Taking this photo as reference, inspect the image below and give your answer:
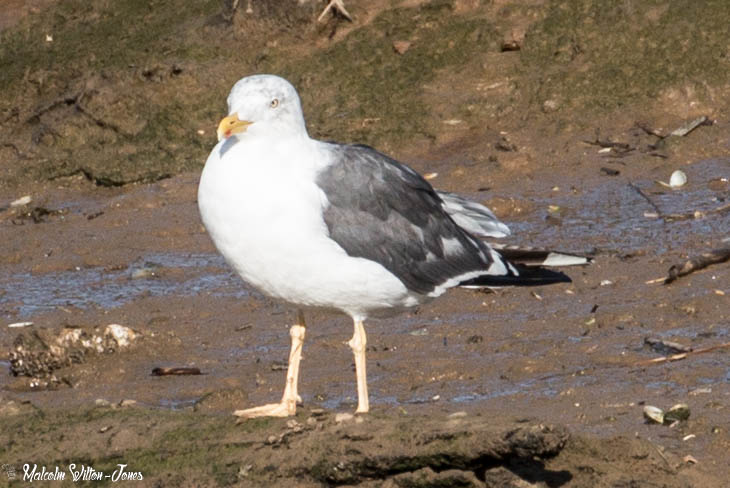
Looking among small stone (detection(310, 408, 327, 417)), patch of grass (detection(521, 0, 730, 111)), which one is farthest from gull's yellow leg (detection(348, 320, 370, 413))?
patch of grass (detection(521, 0, 730, 111))

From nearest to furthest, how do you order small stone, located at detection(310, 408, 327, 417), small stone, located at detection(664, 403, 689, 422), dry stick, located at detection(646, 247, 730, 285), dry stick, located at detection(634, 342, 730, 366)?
small stone, located at detection(310, 408, 327, 417) → small stone, located at detection(664, 403, 689, 422) → dry stick, located at detection(634, 342, 730, 366) → dry stick, located at detection(646, 247, 730, 285)

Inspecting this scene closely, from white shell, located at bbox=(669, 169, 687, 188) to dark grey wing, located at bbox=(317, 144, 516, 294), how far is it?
3.90 meters

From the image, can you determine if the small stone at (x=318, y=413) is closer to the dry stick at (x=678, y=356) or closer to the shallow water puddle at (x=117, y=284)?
the dry stick at (x=678, y=356)

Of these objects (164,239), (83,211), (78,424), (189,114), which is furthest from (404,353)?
(189,114)

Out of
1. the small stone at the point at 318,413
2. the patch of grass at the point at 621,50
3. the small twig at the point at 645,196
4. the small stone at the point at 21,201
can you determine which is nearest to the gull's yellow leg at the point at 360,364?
the small stone at the point at 318,413

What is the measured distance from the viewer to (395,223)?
20.0ft

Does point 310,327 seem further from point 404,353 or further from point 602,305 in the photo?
point 602,305

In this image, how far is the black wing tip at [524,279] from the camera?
6.52 metres

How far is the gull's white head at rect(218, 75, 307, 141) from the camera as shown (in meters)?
5.57

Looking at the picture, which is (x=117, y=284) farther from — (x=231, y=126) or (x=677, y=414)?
(x=677, y=414)

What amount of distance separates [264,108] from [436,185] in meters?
5.18

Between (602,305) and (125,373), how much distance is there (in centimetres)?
270

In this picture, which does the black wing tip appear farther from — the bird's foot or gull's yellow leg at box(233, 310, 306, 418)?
the bird's foot

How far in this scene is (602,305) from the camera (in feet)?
26.2
